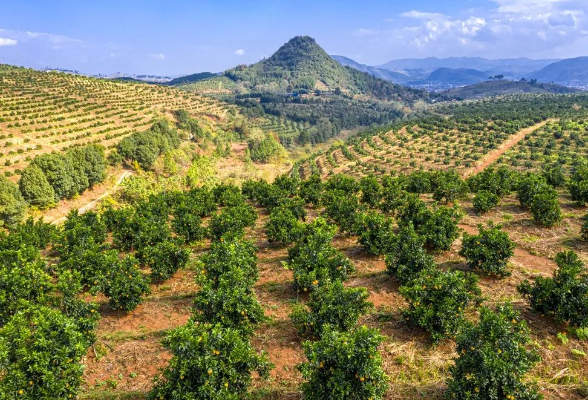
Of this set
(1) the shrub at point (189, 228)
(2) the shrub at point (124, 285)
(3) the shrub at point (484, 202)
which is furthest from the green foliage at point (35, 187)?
(3) the shrub at point (484, 202)

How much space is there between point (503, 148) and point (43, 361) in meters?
103

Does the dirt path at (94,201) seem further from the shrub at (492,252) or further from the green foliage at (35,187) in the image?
the shrub at (492,252)

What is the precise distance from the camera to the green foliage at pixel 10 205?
165 feet

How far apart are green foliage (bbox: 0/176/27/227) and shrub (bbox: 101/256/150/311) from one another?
4291cm

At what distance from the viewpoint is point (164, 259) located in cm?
2380

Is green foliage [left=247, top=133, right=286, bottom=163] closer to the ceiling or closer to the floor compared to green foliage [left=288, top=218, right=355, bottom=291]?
closer to the floor

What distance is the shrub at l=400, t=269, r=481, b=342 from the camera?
15.9 metres

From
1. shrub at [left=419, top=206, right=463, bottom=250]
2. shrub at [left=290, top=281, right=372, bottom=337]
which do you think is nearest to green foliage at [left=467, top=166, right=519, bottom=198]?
shrub at [left=419, top=206, right=463, bottom=250]

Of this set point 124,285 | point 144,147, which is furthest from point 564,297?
point 144,147

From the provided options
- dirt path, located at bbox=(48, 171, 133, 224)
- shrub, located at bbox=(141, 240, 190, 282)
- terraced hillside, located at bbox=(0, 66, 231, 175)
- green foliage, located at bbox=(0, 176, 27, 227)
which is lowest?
dirt path, located at bbox=(48, 171, 133, 224)

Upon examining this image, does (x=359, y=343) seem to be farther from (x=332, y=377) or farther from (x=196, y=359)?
(x=196, y=359)

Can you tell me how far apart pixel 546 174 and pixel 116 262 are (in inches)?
1925

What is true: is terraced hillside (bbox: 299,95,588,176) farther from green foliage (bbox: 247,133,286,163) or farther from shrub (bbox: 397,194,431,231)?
shrub (bbox: 397,194,431,231)

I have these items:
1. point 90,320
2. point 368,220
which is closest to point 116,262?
point 90,320
